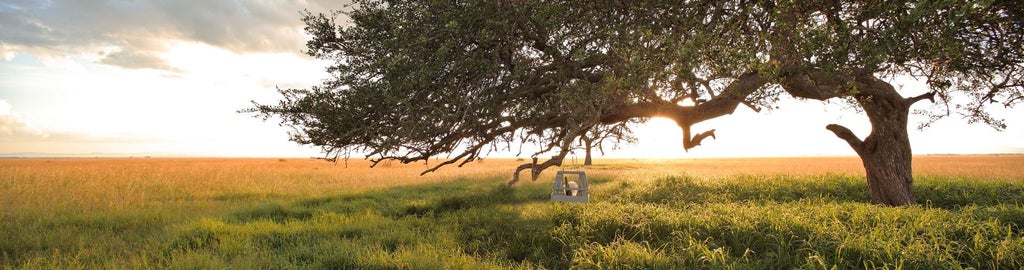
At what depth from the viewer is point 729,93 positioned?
1112 cm

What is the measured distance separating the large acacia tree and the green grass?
1.82 m

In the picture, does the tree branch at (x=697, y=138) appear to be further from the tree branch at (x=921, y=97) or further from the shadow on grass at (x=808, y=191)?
the tree branch at (x=921, y=97)

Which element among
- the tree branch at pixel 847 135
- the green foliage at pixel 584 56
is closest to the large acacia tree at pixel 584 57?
the green foliage at pixel 584 56

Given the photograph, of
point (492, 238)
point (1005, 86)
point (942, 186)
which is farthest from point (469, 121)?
point (942, 186)

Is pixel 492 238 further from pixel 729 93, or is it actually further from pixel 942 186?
pixel 942 186

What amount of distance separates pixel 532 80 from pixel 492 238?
12.3ft

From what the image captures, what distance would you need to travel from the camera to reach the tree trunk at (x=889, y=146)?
1362 centimetres

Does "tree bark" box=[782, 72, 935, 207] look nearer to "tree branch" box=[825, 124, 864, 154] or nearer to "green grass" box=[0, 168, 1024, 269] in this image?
"tree branch" box=[825, 124, 864, 154]

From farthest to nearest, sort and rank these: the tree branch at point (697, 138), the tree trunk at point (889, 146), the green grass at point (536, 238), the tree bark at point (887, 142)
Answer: the tree branch at point (697, 138)
the tree trunk at point (889, 146)
the tree bark at point (887, 142)
the green grass at point (536, 238)

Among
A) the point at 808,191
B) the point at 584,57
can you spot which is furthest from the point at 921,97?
the point at 584,57

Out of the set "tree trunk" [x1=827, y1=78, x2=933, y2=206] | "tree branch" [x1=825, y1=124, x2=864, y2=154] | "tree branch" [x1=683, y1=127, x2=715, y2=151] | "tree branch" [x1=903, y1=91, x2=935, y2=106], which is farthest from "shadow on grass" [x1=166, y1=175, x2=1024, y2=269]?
"tree branch" [x1=903, y1=91, x2=935, y2=106]

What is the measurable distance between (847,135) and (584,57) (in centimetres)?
970

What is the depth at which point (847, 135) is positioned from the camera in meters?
14.8

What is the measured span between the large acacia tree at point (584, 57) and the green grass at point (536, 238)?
1822 mm
